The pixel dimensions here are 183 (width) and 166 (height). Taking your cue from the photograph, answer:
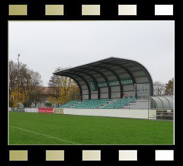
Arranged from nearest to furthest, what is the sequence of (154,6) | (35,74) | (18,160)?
(18,160) → (154,6) → (35,74)

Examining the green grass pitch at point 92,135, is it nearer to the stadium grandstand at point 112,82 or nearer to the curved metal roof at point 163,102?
the curved metal roof at point 163,102

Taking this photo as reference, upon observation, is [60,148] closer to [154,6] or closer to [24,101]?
[154,6]

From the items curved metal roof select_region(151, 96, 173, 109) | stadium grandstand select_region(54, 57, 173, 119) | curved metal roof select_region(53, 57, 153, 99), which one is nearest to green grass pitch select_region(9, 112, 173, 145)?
curved metal roof select_region(151, 96, 173, 109)

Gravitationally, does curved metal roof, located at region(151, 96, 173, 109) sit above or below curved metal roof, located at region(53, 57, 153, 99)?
below

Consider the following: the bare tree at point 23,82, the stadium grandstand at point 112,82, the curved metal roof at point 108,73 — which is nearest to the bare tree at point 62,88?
the bare tree at point 23,82

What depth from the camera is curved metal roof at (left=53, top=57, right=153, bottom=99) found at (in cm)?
3519

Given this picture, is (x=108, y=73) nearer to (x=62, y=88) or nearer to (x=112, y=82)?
(x=112, y=82)

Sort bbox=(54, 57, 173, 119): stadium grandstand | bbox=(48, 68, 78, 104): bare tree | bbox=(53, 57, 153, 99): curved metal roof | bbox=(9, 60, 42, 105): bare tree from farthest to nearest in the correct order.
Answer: bbox=(48, 68, 78, 104): bare tree
bbox=(9, 60, 42, 105): bare tree
bbox=(53, 57, 153, 99): curved metal roof
bbox=(54, 57, 173, 119): stadium grandstand

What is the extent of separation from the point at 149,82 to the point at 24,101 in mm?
34323

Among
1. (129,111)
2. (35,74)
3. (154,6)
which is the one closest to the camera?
(154,6)

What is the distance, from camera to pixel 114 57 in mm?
32031

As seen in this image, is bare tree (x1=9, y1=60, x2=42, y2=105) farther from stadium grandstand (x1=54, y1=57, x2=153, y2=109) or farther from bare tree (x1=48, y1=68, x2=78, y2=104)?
stadium grandstand (x1=54, y1=57, x2=153, y2=109)

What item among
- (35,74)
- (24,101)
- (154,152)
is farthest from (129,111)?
(24,101)
